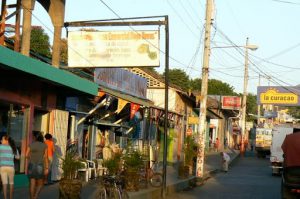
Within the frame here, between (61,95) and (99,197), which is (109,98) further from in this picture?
(99,197)

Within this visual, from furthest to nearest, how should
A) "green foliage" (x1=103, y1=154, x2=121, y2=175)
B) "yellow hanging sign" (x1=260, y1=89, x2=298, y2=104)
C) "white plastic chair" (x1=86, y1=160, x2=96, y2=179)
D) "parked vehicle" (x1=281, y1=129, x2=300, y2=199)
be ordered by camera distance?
"yellow hanging sign" (x1=260, y1=89, x2=298, y2=104) → "white plastic chair" (x1=86, y1=160, x2=96, y2=179) → "green foliage" (x1=103, y1=154, x2=121, y2=175) → "parked vehicle" (x1=281, y1=129, x2=300, y2=199)

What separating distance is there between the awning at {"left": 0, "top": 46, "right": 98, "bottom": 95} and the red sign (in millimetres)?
39068

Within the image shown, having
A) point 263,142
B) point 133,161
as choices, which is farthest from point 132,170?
point 263,142

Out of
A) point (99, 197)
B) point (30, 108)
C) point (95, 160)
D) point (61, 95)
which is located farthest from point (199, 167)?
point (99, 197)

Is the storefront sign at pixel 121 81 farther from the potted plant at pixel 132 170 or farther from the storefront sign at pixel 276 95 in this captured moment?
the storefront sign at pixel 276 95

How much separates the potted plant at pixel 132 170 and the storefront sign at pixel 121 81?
585 cm

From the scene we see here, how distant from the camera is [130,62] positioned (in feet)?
55.5

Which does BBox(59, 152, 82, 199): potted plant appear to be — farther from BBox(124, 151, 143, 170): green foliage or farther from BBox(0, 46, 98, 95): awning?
BBox(124, 151, 143, 170): green foliage

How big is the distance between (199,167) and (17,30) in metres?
11.9

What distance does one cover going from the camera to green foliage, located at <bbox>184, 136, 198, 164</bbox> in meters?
24.9

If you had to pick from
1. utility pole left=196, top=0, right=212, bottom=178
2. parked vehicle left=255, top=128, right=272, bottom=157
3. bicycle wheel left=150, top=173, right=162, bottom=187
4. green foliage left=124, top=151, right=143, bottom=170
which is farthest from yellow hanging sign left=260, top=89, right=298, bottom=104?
green foliage left=124, top=151, right=143, bottom=170

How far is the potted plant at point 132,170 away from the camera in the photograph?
15.7 m

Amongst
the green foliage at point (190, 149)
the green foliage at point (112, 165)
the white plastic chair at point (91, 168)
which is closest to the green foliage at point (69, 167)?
the green foliage at point (112, 165)

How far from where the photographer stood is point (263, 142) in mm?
54969
